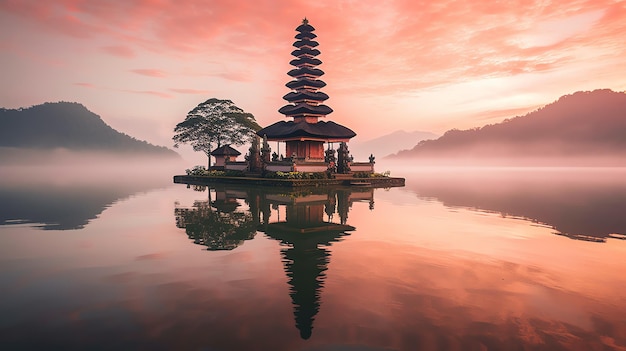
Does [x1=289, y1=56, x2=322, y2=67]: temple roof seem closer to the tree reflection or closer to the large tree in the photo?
the large tree

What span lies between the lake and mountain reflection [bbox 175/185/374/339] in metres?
0.07

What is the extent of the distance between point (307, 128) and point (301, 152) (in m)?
3.80

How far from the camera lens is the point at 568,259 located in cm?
1074

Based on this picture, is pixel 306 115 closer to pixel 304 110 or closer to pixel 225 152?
pixel 304 110

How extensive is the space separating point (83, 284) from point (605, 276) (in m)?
13.2

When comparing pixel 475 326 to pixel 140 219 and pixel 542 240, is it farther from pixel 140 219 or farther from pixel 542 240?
pixel 140 219

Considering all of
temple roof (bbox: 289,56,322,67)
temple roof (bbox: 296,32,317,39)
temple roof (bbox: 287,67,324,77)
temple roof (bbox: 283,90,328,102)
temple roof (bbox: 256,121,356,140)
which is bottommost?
temple roof (bbox: 256,121,356,140)

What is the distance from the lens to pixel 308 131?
45.4 metres

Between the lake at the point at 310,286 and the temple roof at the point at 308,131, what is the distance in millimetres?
29899

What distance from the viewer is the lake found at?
5.60 m

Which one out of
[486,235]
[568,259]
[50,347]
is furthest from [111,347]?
[486,235]

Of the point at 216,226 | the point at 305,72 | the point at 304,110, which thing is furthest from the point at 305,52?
the point at 216,226

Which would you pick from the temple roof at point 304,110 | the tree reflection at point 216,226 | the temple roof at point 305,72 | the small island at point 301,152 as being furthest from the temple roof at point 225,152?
the tree reflection at point 216,226

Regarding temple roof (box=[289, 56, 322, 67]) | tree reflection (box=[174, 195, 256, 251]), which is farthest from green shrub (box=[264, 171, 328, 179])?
temple roof (box=[289, 56, 322, 67])
